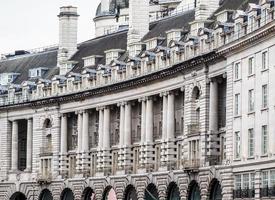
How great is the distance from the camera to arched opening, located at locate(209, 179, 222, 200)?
126 metres

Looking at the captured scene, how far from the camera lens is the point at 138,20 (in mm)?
153625

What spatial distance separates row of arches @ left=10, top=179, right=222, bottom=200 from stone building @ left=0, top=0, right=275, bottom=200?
0.10 meters

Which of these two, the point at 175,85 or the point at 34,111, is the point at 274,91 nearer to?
the point at 175,85

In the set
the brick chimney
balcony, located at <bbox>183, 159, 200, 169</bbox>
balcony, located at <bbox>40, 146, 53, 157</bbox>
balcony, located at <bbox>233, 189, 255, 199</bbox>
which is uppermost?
the brick chimney

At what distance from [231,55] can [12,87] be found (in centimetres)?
5384

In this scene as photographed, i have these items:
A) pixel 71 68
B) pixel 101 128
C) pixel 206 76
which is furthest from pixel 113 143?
pixel 206 76

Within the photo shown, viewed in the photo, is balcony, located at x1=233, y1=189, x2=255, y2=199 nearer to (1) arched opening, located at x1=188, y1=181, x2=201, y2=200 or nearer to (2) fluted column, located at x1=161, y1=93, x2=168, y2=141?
(1) arched opening, located at x1=188, y1=181, x2=201, y2=200

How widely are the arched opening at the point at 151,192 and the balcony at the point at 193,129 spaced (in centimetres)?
1048

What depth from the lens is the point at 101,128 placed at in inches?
6068

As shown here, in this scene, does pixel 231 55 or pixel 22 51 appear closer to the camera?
pixel 231 55

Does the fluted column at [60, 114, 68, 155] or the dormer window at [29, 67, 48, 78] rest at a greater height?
the dormer window at [29, 67, 48, 78]

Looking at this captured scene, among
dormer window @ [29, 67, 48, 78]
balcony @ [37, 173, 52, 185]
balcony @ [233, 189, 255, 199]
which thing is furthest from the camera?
dormer window @ [29, 67, 48, 78]

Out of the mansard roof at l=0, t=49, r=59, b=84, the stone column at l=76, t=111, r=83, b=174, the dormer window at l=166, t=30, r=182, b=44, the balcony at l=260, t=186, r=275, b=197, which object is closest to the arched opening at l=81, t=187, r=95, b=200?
the stone column at l=76, t=111, r=83, b=174

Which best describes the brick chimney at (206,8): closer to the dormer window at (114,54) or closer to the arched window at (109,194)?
the dormer window at (114,54)
